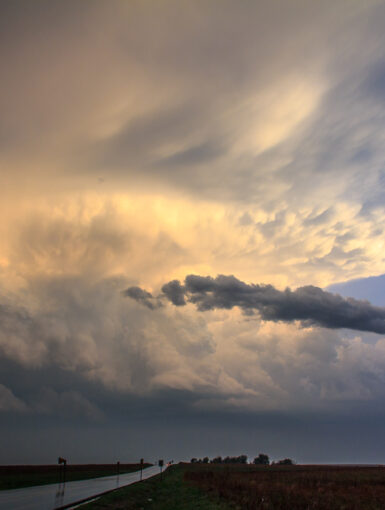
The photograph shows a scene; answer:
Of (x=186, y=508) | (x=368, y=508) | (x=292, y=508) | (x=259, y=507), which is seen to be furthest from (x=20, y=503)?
(x=368, y=508)

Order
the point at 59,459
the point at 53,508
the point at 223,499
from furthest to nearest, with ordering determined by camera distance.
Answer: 1. the point at 59,459
2. the point at 223,499
3. the point at 53,508

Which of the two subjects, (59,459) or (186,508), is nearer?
(186,508)

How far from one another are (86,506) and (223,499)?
1405cm

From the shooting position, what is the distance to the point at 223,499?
131ft

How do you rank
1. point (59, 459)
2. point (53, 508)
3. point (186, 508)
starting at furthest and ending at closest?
point (59, 459)
point (186, 508)
point (53, 508)

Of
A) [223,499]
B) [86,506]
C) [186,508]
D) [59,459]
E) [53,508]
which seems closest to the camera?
[53,508]

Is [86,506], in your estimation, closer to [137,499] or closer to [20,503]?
[20,503]

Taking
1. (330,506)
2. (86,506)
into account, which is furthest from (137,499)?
(330,506)

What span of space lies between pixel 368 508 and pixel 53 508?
23917 millimetres

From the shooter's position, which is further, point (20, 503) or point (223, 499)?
point (223, 499)

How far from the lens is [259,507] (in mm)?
31953

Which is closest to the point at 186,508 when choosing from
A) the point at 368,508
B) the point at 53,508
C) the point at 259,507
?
the point at 259,507

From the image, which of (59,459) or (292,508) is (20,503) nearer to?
(292,508)

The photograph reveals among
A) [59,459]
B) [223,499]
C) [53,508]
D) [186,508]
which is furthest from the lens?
[59,459]
